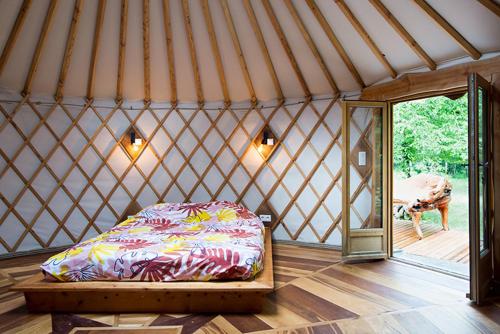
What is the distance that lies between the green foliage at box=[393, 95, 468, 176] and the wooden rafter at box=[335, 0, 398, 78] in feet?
11.8

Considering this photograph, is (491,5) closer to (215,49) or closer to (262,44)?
(262,44)

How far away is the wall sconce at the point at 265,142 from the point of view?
12.0ft

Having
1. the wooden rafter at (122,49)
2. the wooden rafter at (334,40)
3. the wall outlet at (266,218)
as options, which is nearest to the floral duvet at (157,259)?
the wall outlet at (266,218)

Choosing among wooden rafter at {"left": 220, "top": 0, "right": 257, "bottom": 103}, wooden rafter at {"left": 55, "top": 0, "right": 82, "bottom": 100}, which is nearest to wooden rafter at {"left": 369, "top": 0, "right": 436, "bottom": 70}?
wooden rafter at {"left": 220, "top": 0, "right": 257, "bottom": 103}

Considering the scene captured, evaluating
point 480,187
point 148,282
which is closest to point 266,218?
point 148,282

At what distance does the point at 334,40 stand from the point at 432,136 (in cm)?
443

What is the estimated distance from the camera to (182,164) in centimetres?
371

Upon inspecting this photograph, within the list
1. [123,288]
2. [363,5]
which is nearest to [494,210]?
[363,5]

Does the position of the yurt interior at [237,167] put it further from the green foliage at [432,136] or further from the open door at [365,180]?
Answer: the green foliage at [432,136]

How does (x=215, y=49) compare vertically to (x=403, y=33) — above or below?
above

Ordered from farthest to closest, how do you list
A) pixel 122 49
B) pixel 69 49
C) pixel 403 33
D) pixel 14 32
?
1. pixel 122 49
2. pixel 69 49
3. pixel 14 32
4. pixel 403 33

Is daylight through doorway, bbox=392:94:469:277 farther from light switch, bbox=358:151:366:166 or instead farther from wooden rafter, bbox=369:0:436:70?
wooden rafter, bbox=369:0:436:70

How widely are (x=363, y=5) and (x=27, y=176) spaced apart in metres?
3.69

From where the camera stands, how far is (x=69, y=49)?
286cm
